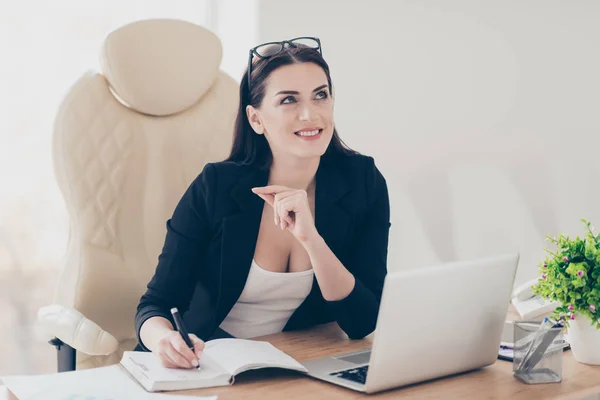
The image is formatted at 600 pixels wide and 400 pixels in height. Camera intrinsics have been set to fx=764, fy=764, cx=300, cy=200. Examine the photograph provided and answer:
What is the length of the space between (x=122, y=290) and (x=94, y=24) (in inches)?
43.5

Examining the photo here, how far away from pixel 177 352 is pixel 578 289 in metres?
0.66

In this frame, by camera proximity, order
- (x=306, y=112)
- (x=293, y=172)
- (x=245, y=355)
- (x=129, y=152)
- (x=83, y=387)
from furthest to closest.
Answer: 1. (x=129, y=152)
2. (x=293, y=172)
3. (x=306, y=112)
4. (x=245, y=355)
5. (x=83, y=387)

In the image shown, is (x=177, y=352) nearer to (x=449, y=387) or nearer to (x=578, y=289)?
(x=449, y=387)

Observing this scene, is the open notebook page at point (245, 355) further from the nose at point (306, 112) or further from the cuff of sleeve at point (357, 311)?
the nose at point (306, 112)

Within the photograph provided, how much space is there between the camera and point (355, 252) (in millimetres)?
1691

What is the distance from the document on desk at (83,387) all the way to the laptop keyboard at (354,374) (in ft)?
0.71

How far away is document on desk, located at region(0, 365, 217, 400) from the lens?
107 cm

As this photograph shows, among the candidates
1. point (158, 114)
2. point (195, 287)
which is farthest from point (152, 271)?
point (158, 114)

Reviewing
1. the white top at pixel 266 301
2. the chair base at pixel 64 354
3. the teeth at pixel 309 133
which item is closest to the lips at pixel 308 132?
the teeth at pixel 309 133

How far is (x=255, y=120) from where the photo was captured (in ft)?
Result: 5.55

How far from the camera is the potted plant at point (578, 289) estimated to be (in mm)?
1233

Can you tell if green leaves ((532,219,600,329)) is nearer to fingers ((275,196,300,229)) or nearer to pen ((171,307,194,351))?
fingers ((275,196,300,229))

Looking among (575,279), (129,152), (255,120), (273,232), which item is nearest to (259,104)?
(255,120)

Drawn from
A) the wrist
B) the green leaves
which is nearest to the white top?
the wrist
